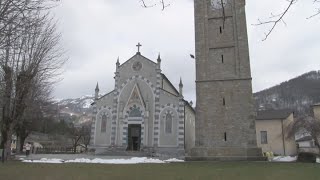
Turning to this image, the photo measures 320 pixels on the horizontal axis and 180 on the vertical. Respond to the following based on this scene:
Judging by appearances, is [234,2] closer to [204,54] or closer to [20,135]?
[204,54]

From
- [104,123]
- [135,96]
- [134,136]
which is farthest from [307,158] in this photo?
[104,123]

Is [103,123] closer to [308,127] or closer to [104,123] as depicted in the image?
[104,123]

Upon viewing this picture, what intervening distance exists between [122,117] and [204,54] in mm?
14463

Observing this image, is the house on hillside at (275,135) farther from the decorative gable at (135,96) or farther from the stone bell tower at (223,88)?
the stone bell tower at (223,88)

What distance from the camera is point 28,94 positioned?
82.5 feet

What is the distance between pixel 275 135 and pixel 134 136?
2196cm

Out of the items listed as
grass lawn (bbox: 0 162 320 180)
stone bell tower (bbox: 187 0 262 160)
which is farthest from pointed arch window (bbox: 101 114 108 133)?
grass lawn (bbox: 0 162 320 180)

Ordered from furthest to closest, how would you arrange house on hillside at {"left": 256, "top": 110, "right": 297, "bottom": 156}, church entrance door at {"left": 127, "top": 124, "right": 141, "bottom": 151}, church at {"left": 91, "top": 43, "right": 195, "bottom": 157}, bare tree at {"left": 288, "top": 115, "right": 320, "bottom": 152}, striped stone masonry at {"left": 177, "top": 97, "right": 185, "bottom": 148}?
house on hillside at {"left": 256, "top": 110, "right": 297, "bottom": 156}, church entrance door at {"left": 127, "top": 124, "right": 141, "bottom": 151}, church at {"left": 91, "top": 43, "right": 195, "bottom": 157}, striped stone masonry at {"left": 177, "top": 97, "right": 185, "bottom": 148}, bare tree at {"left": 288, "top": 115, "right": 320, "bottom": 152}

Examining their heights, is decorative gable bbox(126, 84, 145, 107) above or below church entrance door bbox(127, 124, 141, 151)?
above

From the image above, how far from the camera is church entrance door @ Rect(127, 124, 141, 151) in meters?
43.3

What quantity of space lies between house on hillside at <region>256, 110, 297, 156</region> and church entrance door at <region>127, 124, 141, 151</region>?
763 inches

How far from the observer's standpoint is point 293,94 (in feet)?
315

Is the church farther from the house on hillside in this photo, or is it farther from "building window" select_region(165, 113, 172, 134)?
the house on hillside

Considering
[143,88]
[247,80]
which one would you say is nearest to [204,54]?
[247,80]
